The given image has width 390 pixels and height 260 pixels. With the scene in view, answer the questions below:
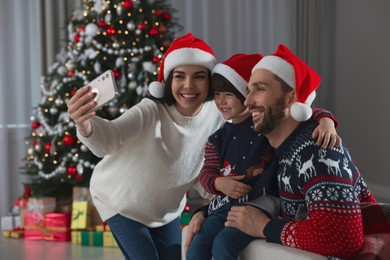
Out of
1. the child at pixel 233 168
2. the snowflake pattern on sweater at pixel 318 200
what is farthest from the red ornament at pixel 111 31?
the snowflake pattern on sweater at pixel 318 200

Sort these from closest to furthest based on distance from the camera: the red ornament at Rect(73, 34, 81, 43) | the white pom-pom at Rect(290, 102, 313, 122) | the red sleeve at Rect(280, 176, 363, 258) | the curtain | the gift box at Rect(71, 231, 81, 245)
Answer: the red sleeve at Rect(280, 176, 363, 258) → the white pom-pom at Rect(290, 102, 313, 122) → the gift box at Rect(71, 231, 81, 245) → the red ornament at Rect(73, 34, 81, 43) → the curtain

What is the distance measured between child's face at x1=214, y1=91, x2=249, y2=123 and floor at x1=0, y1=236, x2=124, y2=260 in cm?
235

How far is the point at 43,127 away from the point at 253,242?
3551 millimetres

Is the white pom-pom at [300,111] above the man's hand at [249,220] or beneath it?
above

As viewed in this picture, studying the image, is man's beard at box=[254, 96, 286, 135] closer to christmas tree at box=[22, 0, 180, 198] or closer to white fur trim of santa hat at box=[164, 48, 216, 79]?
white fur trim of santa hat at box=[164, 48, 216, 79]

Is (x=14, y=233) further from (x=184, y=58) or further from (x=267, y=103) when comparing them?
(x=267, y=103)

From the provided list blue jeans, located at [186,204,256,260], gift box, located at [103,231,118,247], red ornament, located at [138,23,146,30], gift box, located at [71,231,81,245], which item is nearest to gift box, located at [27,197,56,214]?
gift box, located at [71,231,81,245]

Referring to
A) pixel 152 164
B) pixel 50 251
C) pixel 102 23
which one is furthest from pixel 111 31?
pixel 152 164

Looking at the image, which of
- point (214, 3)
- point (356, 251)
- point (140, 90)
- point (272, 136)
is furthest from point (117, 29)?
point (356, 251)

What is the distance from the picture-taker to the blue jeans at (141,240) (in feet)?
8.73

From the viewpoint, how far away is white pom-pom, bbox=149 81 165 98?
8.81 feet

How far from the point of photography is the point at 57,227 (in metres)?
5.09

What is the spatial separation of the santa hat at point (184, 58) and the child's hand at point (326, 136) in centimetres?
81

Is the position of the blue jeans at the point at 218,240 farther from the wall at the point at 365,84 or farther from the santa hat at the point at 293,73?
the wall at the point at 365,84
